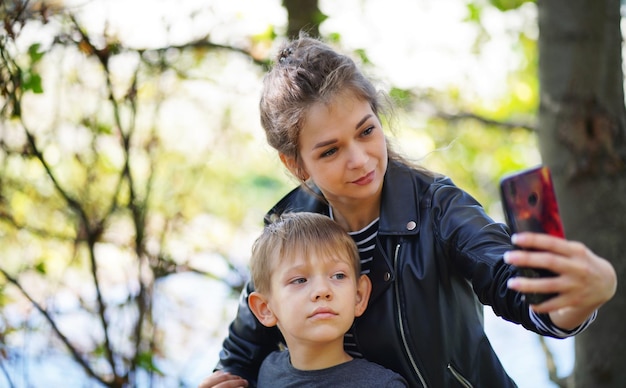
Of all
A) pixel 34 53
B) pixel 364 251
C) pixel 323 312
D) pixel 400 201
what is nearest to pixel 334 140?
pixel 400 201

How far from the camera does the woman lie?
213 centimetres

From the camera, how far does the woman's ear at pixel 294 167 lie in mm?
2475

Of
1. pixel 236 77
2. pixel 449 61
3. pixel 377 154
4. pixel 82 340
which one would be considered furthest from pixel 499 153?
A: pixel 377 154

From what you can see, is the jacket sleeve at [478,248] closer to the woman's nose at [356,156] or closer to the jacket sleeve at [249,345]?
the woman's nose at [356,156]

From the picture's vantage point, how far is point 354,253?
2.24 m

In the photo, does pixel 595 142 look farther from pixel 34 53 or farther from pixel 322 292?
pixel 34 53

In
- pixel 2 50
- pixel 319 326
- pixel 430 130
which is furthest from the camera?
pixel 430 130

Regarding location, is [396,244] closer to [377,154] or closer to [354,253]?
[354,253]

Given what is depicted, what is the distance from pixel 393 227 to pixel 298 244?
281 millimetres

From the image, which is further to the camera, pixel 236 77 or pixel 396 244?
pixel 236 77

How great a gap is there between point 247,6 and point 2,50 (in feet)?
5.71

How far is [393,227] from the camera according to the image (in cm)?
223

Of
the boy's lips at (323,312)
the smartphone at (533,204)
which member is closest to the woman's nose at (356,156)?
the boy's lips at (323,312)

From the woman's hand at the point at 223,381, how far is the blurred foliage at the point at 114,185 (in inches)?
31.4
